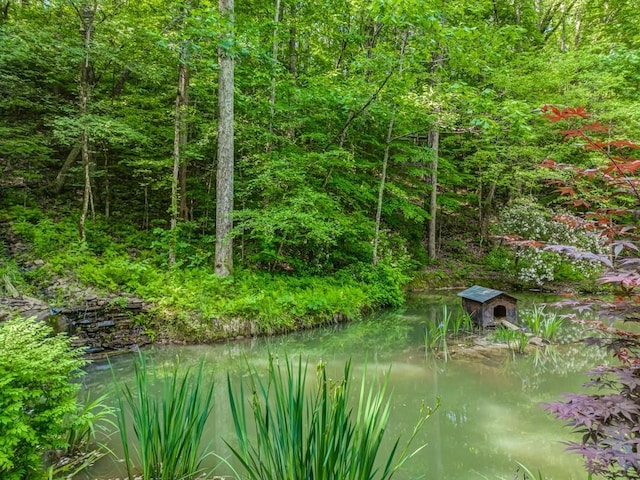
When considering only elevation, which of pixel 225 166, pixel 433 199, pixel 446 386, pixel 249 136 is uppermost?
pixel 249 136

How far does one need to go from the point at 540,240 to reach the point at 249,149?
8.17 metres

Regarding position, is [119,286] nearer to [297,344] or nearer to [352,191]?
[297,344]

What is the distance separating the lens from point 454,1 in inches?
328

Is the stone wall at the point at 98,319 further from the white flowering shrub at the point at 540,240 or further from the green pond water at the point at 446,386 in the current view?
the white flowering shrub at the point at 540,240

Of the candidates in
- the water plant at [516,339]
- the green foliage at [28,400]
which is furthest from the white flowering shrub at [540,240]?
the green foliage at [28,400]

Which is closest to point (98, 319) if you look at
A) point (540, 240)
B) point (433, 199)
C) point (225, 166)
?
point (225, 166)

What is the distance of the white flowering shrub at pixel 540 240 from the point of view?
31.8ft

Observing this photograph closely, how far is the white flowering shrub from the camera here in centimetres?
970

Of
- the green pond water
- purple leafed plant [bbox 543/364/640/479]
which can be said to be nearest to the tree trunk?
the green pond water

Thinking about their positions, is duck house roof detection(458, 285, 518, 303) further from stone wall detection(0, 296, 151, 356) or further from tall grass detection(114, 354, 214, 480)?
tall grass detection(114, 354, 214, 480)

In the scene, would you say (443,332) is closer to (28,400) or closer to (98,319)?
(28,400)

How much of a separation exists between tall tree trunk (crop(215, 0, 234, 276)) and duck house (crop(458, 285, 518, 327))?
449cm

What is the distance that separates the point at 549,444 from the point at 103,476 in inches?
130

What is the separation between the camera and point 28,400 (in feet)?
6.43
